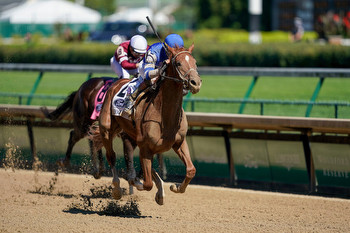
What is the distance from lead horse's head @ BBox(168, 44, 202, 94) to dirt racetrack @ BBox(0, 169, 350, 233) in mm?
1370

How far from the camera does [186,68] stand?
582 centimetres

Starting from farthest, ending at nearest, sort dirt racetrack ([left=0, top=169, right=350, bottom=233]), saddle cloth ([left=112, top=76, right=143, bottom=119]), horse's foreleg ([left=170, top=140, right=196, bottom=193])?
saddle cloth ([left=112, top=76, right=143, bottom=119]) → horse's foreleg ([left=170, top=140, right=196, bottom=193]) → dirt racetrack ([left=0, top=169, right=350, bottom=233])

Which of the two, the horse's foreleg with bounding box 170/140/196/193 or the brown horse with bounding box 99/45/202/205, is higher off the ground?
the brown horse with bounding box 99/45/202/205

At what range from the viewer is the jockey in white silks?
6.29 m

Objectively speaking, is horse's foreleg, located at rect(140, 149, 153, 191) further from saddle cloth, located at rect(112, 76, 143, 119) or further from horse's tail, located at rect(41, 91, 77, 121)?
horse's tail, located at rect(41, 91, 77, 121)

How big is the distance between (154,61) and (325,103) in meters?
3.06

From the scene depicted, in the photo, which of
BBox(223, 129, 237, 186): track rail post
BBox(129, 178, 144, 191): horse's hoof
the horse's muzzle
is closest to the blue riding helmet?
the horse's muzzle

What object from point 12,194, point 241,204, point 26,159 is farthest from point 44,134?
point 241,204

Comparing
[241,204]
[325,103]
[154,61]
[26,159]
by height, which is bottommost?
[26,159]

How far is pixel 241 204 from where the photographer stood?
7520mm

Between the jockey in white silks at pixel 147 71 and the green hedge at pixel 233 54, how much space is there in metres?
7.47

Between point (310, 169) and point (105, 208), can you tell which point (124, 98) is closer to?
point (105, 208)

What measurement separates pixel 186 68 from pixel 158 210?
2.05m

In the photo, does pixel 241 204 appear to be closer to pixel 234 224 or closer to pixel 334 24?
pixel 234 224
